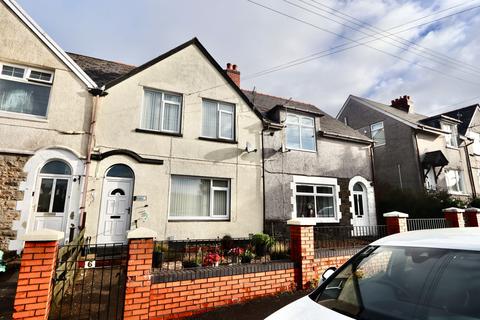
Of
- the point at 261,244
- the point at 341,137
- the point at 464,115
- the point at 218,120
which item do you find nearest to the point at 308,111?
the point at 341,137

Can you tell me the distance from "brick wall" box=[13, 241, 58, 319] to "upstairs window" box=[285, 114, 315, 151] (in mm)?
9881

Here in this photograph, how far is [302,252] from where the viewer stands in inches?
226

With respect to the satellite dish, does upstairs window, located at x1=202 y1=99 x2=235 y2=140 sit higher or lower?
higher

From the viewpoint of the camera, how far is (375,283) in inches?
98.8

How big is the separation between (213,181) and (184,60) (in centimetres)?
507

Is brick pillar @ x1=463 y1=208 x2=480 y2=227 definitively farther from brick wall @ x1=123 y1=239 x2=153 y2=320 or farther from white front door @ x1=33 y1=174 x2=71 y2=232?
white front door @ x1=33 y1=174 x2=71 y2=232

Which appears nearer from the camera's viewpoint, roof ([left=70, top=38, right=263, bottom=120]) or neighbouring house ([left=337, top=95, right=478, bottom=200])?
roof ([left=70, top=38, right=263, bottom=120])

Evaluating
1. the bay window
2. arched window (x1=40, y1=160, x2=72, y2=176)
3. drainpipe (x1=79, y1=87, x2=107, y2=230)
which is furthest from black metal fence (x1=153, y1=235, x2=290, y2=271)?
arched window (x1=40, y1=160, x2=72, y2=176)

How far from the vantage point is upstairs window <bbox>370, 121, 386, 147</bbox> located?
18.9 m

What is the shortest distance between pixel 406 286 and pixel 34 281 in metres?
4.39

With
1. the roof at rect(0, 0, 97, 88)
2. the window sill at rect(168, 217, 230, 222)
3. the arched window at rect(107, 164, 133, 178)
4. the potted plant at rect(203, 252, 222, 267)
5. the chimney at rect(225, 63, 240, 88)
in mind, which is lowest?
the potted plant at rect(203, 252, 222, 267)

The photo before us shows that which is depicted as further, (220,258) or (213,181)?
(213,181)

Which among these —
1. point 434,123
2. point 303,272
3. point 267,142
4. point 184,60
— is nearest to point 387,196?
point 434,123

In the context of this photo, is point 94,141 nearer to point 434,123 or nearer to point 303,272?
point 303,272
